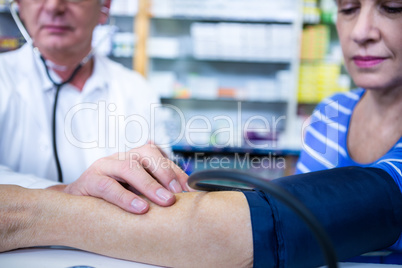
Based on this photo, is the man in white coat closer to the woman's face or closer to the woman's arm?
the woman's arm

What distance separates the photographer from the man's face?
Result: 110 cm

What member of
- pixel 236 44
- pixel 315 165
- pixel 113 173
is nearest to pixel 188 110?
pixel 236 44

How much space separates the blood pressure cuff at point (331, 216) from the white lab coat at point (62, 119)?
0.84 meters

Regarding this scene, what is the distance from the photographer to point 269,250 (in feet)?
1.67

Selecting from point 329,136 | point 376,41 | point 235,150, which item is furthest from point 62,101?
point 235,150

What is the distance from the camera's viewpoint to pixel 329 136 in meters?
1.00

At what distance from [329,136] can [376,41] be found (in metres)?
0.30

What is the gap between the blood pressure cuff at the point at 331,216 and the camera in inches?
19.9

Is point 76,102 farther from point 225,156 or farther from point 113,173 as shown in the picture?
point 225,156

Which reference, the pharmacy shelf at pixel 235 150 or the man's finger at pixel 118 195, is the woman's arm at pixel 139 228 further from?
the pharmacy shelf at pixel 235 150

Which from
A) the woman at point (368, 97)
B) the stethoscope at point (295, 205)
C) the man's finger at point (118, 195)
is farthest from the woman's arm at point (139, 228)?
the woman at point (368, 97)

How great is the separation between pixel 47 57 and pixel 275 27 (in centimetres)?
→ 211

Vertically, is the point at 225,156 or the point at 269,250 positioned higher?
the point at 269,250

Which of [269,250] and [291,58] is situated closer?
→ [269,250]
